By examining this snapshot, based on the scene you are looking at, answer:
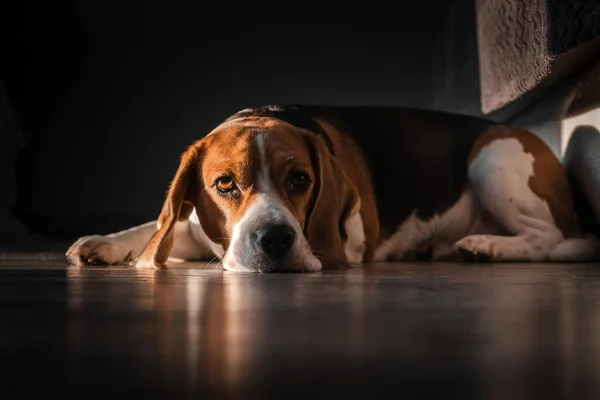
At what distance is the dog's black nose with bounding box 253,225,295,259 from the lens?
8.34 ft

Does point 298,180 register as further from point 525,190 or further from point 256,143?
point 525,190

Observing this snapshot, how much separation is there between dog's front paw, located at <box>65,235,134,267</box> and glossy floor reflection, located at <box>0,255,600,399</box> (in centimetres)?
103

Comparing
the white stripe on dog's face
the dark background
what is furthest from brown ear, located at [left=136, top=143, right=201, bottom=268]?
the dark background

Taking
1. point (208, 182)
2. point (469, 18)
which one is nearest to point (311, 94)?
point (469, 18)

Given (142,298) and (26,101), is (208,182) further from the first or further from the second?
(26,101)

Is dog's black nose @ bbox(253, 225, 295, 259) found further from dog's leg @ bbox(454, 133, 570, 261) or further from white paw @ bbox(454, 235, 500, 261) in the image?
dog's leg @ bbox(454, 133, 570, 261)

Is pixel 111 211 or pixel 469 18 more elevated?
pixel 469 18

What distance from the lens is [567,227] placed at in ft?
12.1

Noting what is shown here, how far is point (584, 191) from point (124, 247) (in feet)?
6.29

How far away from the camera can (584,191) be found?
148 inches

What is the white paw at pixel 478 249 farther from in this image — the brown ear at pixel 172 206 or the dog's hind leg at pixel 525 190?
the brown ear at pixel 172 206

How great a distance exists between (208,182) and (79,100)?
4.21 m

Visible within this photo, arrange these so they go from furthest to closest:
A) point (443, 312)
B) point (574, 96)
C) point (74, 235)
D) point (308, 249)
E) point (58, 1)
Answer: point (58, 1), point (74, 235), point (574, 96), point (308, 249), point (443, 312)

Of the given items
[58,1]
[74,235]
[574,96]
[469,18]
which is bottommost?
[74,235]
